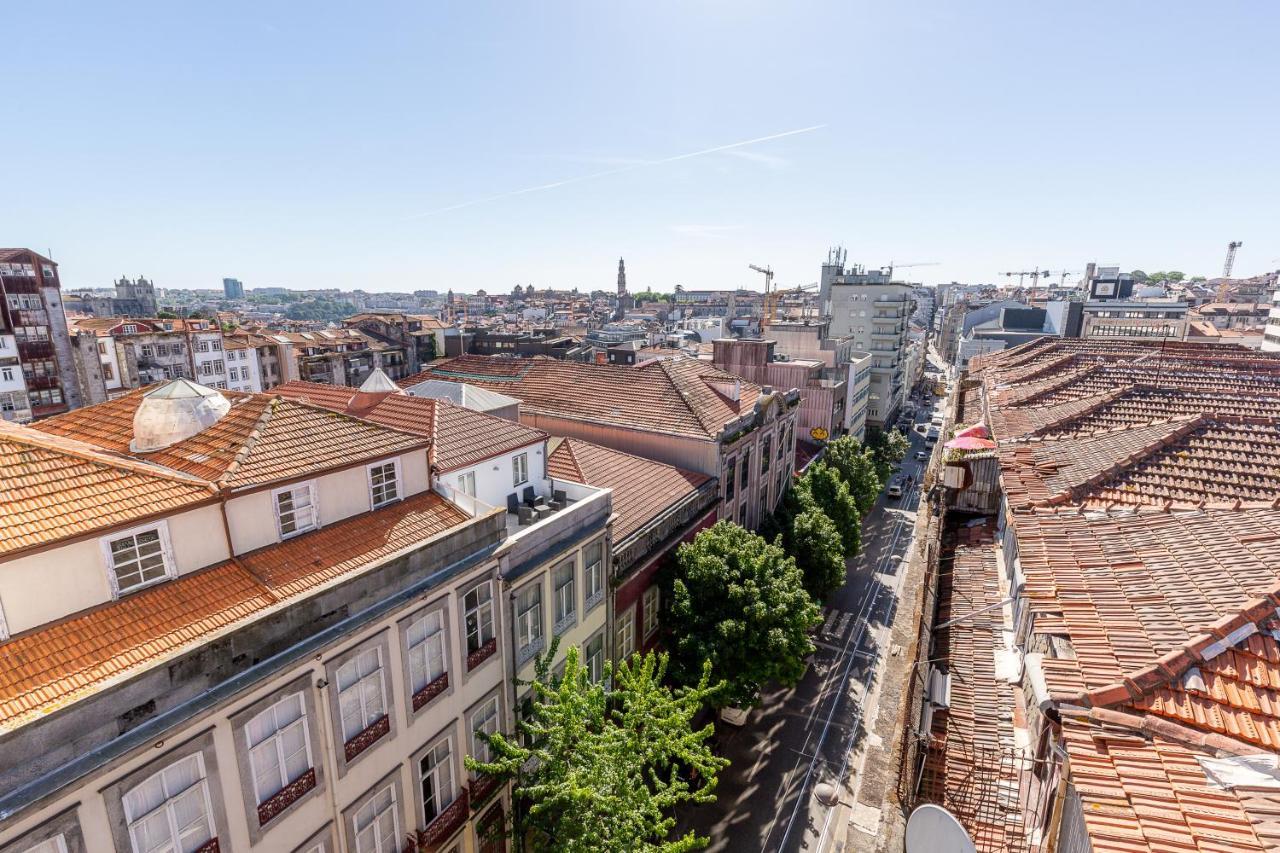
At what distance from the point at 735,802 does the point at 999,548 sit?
17.4m

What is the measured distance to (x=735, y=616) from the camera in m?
25.3

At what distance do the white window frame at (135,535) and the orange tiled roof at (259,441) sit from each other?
1489mm

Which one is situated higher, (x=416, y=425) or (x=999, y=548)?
(x=416, y=425)

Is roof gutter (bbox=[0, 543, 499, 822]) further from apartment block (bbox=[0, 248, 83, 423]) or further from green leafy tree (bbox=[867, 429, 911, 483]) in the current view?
apartment block (bbox=[0, 248, 83, 423])

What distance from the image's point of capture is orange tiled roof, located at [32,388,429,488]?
14156 millimetres

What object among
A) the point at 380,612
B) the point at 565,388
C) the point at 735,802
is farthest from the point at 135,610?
the point at 565,388

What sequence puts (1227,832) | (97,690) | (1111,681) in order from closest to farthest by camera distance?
1. (1227,832)
2. (1111,681)
3. (97,690)

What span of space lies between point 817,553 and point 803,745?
10235 millimetres

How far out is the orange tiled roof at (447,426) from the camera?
20.2 meters

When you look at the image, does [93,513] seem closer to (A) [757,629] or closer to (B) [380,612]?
(B) [380,612]

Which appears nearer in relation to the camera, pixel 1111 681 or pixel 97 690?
pixel 1111 681

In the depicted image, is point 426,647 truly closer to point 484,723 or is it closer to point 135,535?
point 484,723

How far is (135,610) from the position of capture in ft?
37.6

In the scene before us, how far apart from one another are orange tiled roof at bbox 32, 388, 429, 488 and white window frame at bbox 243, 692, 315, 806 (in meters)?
4.87
